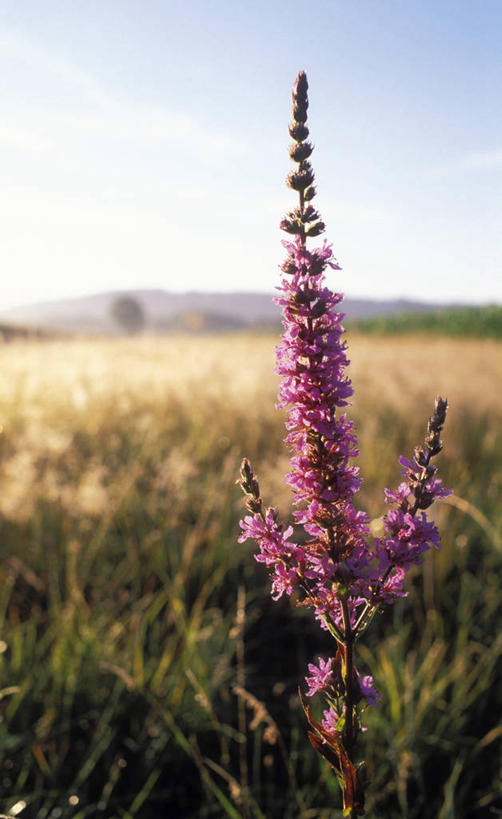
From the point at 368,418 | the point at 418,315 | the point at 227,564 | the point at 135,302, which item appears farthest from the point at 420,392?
the point at 135,302

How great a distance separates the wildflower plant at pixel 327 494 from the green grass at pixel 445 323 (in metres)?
38.0

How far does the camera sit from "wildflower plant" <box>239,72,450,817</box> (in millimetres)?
1006

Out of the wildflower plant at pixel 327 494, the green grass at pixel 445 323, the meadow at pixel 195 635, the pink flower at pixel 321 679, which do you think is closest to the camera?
the wildflower plant at pixel 327 494

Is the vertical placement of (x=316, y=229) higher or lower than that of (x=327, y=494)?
higher


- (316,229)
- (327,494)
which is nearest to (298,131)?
(316,229)

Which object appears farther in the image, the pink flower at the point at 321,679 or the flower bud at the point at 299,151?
the pink flower at the point at 321,679

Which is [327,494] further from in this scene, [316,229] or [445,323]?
[445,323]

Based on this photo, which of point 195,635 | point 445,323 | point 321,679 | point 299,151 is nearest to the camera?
point 299,151

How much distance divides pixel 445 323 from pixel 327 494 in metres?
43.9

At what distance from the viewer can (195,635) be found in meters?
3.03

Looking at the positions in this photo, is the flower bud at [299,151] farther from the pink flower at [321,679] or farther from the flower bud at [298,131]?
the pink flower at [321,679]

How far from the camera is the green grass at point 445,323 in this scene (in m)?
38.8

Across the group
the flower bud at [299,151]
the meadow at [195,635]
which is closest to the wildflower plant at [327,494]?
the flower bud at [299,151]

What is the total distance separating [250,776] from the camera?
2750 millimetres
